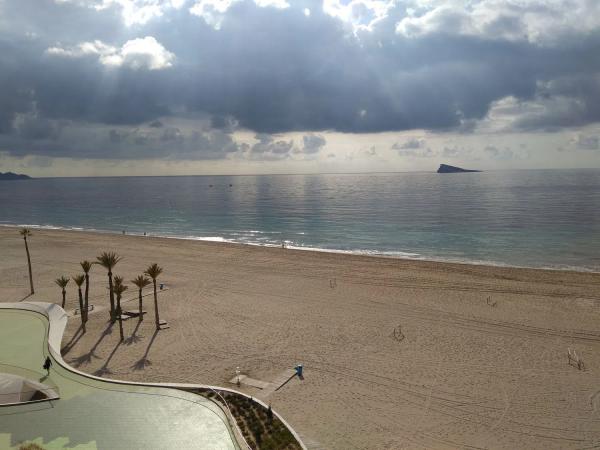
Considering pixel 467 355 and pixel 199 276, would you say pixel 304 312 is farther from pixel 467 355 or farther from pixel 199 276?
pixel 199 276

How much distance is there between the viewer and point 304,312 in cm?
3161

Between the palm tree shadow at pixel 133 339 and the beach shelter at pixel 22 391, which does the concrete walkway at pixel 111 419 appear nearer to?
the beach shelter at pixel 22 391

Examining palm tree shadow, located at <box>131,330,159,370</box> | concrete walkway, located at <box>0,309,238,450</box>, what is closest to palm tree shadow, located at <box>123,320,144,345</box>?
palm tree shadow, located at <box>131,330,159,370</box>

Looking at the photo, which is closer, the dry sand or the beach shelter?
the beach shelter

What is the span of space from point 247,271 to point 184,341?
18982mm

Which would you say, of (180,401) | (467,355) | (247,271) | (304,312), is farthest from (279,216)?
(180,401)

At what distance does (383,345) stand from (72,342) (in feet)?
60.0

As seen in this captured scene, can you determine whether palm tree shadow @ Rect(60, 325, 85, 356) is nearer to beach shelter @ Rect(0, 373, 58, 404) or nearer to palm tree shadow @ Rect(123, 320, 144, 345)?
palm tree shadow @ Rect(123, 320, 144, 345)

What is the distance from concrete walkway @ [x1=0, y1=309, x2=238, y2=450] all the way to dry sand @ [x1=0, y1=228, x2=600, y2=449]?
4110mm

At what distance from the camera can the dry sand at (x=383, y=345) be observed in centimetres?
1803

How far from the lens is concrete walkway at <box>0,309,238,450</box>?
13859mm

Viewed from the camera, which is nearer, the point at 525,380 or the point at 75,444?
the point at 75,444

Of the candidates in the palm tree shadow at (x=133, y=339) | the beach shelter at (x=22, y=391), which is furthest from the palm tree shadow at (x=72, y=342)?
the beach shelter at (x=22, y=391)

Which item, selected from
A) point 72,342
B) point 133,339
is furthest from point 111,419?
point 72,342
